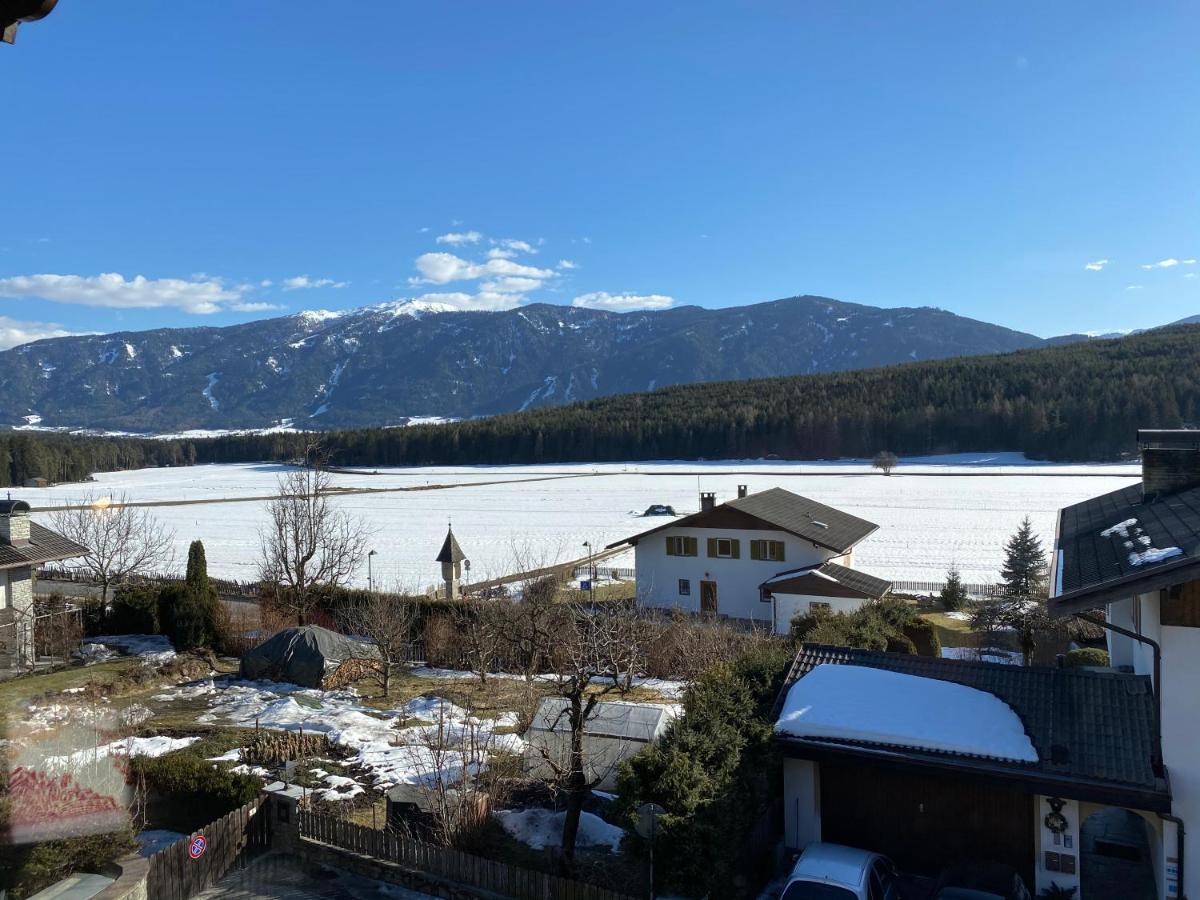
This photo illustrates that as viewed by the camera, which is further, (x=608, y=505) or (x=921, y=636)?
(x=608, y=505)

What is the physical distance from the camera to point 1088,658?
18922 millimetres

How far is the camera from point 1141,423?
104062 mm

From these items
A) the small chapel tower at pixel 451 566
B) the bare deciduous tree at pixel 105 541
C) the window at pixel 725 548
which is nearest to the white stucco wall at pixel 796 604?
the window at pixel 725 548

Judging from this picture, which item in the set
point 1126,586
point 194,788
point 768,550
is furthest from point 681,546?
point 1126,586

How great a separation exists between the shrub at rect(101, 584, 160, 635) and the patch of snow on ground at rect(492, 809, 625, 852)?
69.8ft

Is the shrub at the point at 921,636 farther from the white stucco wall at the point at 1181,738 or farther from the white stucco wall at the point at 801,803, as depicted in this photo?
the white stucco wall at the point at 1181,738

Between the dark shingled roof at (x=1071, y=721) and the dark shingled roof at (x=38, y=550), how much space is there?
23.5m

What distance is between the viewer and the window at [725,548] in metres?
33.2

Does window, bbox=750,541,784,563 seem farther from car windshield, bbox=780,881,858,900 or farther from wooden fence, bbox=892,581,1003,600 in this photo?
car windshield, bbox=780,881,858,900

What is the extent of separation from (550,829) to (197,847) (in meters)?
5.12

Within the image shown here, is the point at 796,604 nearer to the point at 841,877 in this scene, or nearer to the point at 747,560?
the point at 747,560

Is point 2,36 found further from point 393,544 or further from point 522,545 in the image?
point 393,544

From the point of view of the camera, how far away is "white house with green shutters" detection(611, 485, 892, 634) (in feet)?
100.0

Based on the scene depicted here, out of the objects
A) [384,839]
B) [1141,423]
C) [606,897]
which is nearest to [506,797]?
[384,839]
